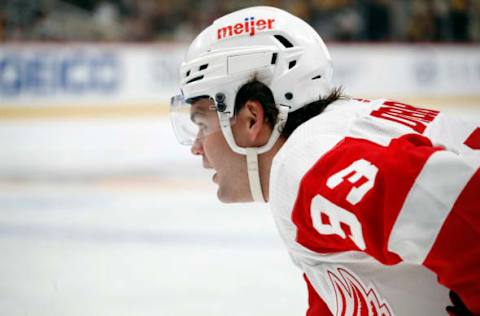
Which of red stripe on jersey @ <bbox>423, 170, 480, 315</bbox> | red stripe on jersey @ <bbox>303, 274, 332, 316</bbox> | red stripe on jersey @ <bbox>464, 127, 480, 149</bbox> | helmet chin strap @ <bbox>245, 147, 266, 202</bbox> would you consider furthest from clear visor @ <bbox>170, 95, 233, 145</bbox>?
red stripe on jersey @ <bbox>423, 170, 480, 315</bbox>

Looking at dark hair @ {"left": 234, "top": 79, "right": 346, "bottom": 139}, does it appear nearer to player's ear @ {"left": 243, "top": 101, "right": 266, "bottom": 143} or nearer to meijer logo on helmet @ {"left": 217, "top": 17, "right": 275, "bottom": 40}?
player's ear @ {"left": 243, "top": 101, "right": 266, "bottom": 143}

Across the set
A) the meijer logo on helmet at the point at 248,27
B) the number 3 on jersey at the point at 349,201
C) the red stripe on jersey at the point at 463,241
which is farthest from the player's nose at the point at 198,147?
the red stripe on jersey at the point at 463,241

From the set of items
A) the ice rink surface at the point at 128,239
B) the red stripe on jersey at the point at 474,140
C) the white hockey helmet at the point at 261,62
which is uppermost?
the white hockey helmet at the point at 261,62

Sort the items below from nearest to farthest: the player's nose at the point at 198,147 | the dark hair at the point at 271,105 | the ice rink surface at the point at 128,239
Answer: the dark hair at the point at 271,105
the player's nose at the point at 198,147
the ice rink surface at the point at 128,239

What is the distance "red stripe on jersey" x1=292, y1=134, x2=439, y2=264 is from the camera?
1.16m

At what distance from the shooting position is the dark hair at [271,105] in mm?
1688

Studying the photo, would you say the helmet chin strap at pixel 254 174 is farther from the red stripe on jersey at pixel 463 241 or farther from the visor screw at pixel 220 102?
the red stripe on jersey at pixel 463 241

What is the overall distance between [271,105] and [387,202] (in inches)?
23.6

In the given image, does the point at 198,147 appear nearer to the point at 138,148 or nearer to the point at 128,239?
the point at 128,239

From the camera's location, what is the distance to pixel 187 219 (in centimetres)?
434

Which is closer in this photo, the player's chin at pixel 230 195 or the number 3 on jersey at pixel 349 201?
the number 3 on jersey at pixel 349 201

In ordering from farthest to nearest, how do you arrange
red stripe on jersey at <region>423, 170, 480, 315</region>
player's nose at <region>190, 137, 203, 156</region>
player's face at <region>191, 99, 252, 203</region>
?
player's nose at <region>190, 137, 203, 156</region>
player's face at <region>191, 99, 252, 203</region>
red stripe on jersey at <region>423, 170, 480, 315</region>

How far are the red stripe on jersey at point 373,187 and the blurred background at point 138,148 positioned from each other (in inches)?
48.0

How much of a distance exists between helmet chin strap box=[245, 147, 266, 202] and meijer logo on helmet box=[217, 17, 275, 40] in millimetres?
324
